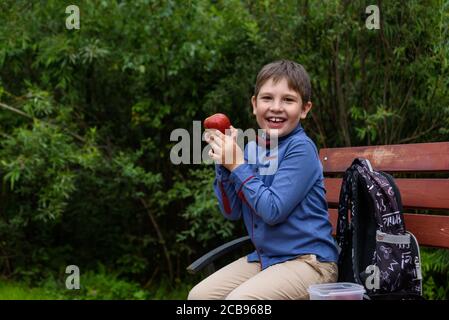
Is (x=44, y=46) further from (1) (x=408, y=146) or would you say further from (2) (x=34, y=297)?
(1) (x=408, y=146)

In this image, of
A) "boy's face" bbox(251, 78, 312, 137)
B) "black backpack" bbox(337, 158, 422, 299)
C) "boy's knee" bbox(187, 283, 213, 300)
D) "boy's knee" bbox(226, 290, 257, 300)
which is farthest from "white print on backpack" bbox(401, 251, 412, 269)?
"boy's knee" bbox(187, 283, 213, 300)

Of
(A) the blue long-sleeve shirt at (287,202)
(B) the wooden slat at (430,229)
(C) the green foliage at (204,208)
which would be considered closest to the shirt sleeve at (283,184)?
(A) the blue long-sleeve shirt at (287,202)

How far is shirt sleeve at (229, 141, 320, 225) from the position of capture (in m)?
2.30

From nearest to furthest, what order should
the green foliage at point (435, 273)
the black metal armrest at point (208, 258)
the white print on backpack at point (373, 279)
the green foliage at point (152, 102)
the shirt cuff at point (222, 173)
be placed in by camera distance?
the white print on backpack at point (373, 279), the shirt cuff at point (222, 173), the black metal armrest at point (208, 258), the green foliage at point (435, 273), the green foliage at point (152, 102)

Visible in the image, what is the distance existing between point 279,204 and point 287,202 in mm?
32

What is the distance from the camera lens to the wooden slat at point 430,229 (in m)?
2.43

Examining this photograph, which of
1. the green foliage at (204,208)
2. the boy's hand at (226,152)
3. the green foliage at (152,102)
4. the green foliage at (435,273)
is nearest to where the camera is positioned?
the boy's hand at (226,152)

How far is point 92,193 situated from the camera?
4746 millimetres

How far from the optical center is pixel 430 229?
249cm

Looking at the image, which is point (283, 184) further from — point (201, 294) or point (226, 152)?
point (201, 294)

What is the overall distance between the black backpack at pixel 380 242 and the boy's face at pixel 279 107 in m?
0.30

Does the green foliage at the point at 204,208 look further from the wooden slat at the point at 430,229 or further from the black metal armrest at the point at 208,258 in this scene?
the wooden slat at the point at 430,229

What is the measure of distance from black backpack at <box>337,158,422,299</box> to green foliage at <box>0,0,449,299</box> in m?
1.22

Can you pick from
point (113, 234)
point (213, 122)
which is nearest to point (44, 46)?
point (113, 234)
